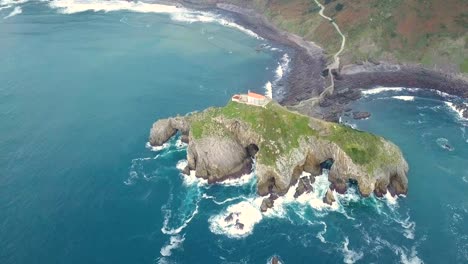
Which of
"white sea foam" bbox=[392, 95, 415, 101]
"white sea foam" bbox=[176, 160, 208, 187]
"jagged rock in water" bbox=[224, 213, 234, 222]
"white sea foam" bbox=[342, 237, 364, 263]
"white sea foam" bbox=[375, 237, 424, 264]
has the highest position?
"white sea foam" bbox=[392, 95, 415, 101]

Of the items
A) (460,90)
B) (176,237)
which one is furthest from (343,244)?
(460,90)

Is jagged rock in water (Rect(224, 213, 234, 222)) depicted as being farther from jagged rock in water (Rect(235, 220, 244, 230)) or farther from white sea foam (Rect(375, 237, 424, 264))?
white sea foam (Rect(375, 237, 424, 264))

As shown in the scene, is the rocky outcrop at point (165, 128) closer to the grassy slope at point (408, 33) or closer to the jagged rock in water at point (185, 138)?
the jagged rock in water at point (185, 138)

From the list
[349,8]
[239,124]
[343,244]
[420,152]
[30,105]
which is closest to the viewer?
[343,244]

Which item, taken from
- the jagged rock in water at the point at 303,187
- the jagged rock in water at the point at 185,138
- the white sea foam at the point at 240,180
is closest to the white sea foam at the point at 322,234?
the jagged rock in water at the point at 303,187

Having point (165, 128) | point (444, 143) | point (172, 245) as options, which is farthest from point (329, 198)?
point (165, 128)

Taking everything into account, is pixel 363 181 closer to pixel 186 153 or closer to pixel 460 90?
pixel 186 153

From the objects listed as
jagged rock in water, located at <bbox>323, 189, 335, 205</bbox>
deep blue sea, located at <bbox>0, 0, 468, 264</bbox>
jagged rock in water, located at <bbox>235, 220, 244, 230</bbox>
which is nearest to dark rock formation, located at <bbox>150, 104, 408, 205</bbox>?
deep blue sea, located at <bbox>0, 0, 468, 264</bbox>
